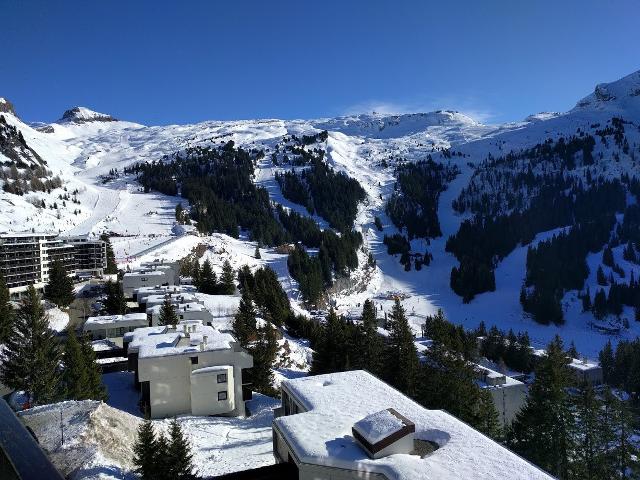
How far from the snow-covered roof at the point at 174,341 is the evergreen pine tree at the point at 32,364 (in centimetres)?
510

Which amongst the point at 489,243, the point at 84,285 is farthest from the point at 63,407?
the point at 489,243

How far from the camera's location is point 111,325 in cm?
4797

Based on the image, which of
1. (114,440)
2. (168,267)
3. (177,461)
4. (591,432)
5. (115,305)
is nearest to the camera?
(177,461)

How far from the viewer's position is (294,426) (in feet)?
49.0

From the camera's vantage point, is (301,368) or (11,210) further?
(11,210)

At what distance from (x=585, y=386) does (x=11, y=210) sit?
14680 cm

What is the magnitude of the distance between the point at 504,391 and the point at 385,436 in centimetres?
4320

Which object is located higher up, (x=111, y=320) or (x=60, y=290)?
(x=60, y=290)

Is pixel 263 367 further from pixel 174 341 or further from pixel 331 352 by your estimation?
pixel 174 341

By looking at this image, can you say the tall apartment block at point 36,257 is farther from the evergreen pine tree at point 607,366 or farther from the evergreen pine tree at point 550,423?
the evergreen pine tree at point 607,366

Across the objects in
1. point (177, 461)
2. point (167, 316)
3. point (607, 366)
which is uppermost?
point (167, 316)

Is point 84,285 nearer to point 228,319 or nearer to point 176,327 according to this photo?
point 228,319

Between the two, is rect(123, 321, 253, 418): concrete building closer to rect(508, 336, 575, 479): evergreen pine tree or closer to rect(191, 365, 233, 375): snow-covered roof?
rect(191, 365, 233, 375): snow-covered roof

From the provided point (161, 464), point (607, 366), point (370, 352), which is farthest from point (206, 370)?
point (607, 366)
